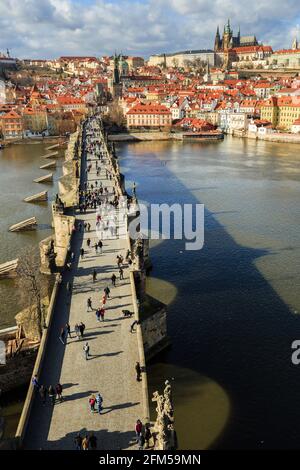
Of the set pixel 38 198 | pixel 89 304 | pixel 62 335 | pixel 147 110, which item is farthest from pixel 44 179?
pixel 147 110

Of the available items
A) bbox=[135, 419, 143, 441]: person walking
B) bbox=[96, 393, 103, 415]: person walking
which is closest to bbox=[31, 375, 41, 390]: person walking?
bbox=[96, 393, 103, 415]: person walking

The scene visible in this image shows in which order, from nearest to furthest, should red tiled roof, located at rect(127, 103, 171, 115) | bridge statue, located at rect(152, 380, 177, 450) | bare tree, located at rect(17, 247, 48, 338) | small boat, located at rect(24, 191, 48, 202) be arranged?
bridge statue, located at rect(152, 380, 177, 450)
bare tree, located at rect(17, 247, 48, 338)
small boat, located at rect(24, 191, 48, 202)
red tiled roof, located at rect(127, 103, 171, 115)

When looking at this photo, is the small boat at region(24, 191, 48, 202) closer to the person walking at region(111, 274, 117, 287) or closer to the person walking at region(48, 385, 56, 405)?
the person walking at region(111, 274, 117, 287)

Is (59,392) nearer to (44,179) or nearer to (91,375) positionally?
(91,375)
